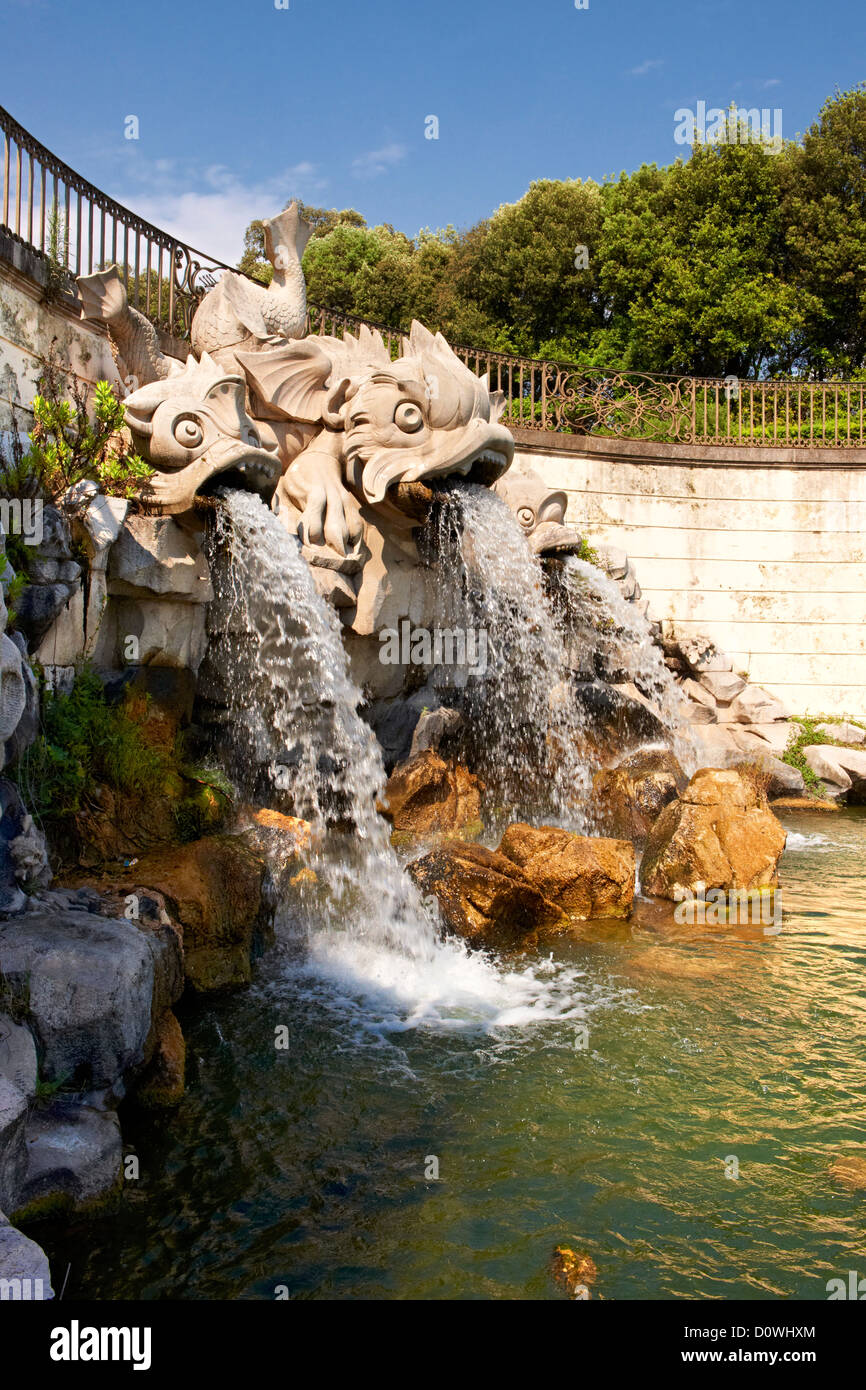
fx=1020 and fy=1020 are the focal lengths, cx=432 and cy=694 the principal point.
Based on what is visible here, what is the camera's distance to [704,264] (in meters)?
21.1

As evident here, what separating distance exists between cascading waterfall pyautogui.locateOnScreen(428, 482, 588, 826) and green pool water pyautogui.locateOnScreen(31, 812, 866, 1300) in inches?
165

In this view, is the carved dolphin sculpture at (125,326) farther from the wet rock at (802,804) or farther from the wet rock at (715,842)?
the wet rock at (802,804)

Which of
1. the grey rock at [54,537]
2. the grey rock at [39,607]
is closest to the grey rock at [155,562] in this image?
the grey rock at [54,537]

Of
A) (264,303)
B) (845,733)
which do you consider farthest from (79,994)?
(845,733)

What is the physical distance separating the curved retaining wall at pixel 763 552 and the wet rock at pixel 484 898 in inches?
405

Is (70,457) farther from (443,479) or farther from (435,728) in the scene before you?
(435,728)

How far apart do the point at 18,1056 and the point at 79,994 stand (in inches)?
17.4

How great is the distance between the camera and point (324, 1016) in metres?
5.46

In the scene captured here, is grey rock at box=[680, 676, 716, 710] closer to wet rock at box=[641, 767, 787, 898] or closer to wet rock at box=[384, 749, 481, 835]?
wet rock at box=[384, 749, 481, 835]

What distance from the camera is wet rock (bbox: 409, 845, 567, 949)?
682 cm
